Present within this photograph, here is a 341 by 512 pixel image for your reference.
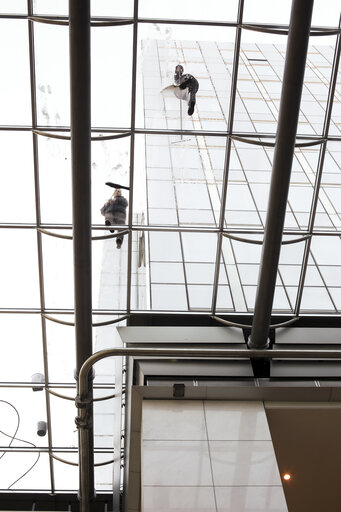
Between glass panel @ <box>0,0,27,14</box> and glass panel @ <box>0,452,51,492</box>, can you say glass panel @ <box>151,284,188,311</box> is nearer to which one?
glass panel @ <box>0,0,27,14</box>

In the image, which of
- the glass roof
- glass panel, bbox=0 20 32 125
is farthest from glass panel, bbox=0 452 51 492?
glass panel, bbox=0 20 32 125

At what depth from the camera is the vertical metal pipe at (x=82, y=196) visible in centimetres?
980

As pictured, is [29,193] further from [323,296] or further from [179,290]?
[323,296]

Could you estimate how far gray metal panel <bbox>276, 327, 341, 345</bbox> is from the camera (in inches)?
520

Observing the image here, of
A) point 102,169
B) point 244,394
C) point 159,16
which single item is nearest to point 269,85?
point 159,16

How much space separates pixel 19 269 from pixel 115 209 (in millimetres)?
2951

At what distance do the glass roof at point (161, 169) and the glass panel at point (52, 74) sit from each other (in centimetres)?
2

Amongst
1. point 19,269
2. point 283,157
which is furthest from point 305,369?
point 19,269

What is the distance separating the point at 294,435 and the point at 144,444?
3202mm

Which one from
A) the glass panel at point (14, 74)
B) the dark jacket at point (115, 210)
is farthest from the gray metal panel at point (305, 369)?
the glass panel at point (14, 74)

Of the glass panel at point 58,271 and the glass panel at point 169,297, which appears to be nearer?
the glass panel at point 58,271

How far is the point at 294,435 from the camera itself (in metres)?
12.3

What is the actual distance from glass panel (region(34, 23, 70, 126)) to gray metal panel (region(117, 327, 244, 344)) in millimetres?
4509

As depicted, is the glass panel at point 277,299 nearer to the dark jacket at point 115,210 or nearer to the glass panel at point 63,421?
the dark jacket at point 115,210
